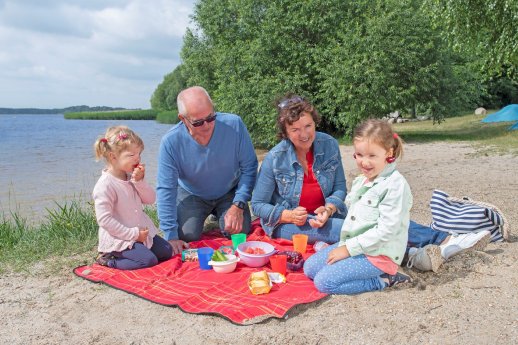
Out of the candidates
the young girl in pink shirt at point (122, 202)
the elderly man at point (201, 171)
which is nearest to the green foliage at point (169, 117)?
the elderly man at point (201, 171)

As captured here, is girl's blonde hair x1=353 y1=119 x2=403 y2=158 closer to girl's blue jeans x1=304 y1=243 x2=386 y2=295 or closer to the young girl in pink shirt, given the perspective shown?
girl's blue jeans x1=304 y1=243 x2=386 y2=295

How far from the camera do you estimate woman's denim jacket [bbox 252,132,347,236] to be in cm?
426

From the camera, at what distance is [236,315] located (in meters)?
2.90

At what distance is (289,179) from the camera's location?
4277 mm

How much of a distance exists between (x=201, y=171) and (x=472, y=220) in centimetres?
262

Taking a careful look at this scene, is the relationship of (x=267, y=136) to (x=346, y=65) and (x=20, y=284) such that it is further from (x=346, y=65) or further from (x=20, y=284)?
(x=20, y=284)

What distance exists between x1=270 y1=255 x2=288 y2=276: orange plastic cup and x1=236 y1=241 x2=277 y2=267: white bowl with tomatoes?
0.56 feet

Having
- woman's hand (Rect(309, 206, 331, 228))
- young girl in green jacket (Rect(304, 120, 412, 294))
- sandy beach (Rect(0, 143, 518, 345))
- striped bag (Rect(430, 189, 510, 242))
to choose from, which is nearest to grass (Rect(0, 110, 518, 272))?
sandy beach (Rect(0, 143, 518, 345))

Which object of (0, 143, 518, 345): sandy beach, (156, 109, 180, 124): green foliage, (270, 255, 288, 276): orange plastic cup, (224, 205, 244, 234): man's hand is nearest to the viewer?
(0, 143, 518, 345): sandy beach

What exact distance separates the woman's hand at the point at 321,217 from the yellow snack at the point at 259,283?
2.92 feet

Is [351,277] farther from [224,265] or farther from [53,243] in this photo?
[53,243]

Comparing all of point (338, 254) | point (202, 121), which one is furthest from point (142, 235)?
point (338, 254)

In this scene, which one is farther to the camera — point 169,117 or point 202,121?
point 169,117

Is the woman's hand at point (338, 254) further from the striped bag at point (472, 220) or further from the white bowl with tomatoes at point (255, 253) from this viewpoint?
the striped bag at point (472, 220)
